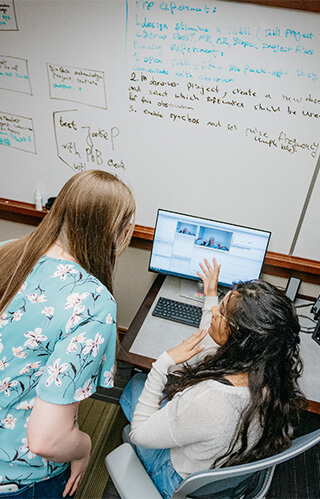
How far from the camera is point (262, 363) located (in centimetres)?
103

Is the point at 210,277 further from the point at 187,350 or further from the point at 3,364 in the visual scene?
the point at 3,364

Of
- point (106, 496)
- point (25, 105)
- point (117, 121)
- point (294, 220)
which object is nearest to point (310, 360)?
point (294, 220)

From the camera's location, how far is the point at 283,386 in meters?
1.05

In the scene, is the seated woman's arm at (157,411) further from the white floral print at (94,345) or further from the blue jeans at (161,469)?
the white floral print at (94,345)

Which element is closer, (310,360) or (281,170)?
(310,360)

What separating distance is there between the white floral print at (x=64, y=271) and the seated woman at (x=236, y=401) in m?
0.47

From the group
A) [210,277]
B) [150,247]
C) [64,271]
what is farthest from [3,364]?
[150,247]

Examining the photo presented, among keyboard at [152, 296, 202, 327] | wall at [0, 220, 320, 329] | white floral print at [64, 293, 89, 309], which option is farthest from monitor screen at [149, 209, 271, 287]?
white floral print at [64, 293, 89, 309]

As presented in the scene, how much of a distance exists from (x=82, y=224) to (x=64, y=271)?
14 cm

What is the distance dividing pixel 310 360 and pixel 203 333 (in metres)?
0.55

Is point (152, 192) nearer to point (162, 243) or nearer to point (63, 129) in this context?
point (162, 243)

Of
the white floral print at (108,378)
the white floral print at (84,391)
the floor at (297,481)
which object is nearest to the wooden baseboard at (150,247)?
the floor at (297,481)

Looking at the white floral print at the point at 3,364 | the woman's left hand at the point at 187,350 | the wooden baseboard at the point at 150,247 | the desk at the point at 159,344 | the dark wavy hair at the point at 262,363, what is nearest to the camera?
the white floral print at the point at 3,364

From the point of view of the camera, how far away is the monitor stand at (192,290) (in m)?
1.78
